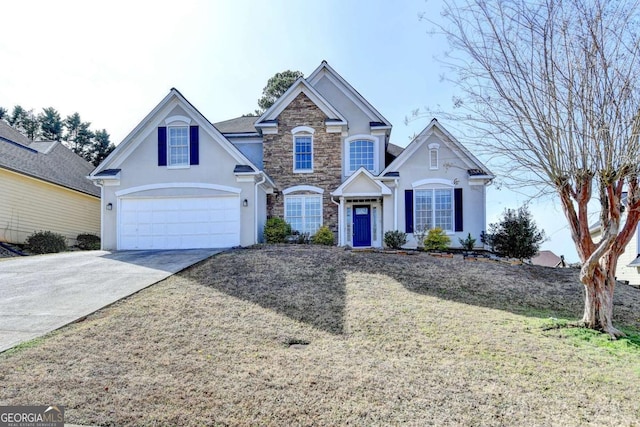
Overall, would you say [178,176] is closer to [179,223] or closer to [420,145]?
[179,223]

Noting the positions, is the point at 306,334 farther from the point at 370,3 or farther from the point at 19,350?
the point at 370,3

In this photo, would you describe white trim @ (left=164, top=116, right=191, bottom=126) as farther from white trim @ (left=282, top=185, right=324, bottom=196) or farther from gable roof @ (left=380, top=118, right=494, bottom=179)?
gable roof @ (left=380, top=118, right=494, bottom=179)

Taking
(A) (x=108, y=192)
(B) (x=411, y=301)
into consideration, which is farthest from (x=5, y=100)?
(B) (x=411, y=301)

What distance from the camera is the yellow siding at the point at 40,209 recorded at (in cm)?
1848

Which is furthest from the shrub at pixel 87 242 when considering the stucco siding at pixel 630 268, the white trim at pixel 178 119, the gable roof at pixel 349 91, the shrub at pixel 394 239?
the stucco siding at pixel 630 268

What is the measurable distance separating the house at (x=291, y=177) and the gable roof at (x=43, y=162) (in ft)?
19.5

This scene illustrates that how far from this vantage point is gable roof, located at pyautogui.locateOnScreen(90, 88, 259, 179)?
16.3 meters

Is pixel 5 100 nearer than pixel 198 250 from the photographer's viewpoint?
No

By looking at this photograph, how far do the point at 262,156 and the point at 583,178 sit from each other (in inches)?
559

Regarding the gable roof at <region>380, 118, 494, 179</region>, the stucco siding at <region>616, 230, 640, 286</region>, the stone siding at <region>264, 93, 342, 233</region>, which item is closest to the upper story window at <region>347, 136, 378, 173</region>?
the stone siding at <region>264, 93, 342, 233</region>

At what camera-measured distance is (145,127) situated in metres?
16.5

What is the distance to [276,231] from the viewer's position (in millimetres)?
16594

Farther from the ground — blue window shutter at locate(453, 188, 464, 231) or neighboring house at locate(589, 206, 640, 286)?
blue window shutter at locate(453, 188, 464, 231)

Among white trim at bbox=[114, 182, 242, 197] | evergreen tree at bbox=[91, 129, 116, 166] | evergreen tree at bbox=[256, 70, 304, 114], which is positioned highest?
evergreen tree at bbox=[256, 70, 304, 114]
